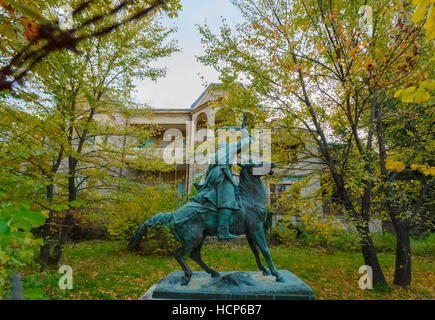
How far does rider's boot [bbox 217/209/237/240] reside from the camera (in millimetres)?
4285

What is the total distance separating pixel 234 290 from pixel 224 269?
6.01 meters

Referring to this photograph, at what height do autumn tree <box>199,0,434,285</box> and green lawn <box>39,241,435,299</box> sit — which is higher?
autumn tree <box>199,0,434,285</box>

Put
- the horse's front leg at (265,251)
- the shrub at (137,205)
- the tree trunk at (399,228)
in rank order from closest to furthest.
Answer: the horse's front leg at (265,251)
the tree trunk at (399,228)
the shrub at (137,205)

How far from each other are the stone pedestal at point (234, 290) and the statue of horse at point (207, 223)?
0.21 meters

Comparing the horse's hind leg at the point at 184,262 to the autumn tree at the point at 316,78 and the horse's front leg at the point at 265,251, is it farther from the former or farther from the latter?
the autumn tree at the point at 316,78

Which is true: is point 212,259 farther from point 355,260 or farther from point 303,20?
point 303,20

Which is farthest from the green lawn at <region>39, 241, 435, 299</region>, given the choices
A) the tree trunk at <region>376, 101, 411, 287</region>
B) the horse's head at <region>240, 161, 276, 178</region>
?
the horse's head at <region>240, 161, 276, 178</region>

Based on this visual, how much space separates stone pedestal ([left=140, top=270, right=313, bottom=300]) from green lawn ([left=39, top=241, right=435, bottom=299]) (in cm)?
310

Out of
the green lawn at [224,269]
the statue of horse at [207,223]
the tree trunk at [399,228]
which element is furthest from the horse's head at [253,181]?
the tree trunk at [399,228]

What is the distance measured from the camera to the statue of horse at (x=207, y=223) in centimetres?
427

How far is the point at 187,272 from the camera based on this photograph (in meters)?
4.28

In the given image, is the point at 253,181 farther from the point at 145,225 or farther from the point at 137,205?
the point at 137,205

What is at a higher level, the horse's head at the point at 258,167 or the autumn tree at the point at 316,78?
the autumn tree at the point at 316,78

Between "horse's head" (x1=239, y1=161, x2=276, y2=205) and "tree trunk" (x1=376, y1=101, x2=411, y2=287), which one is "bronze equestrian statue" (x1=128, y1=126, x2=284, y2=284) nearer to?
"horse's head" (x1=239, y1=161, x2=276, y2=205)
